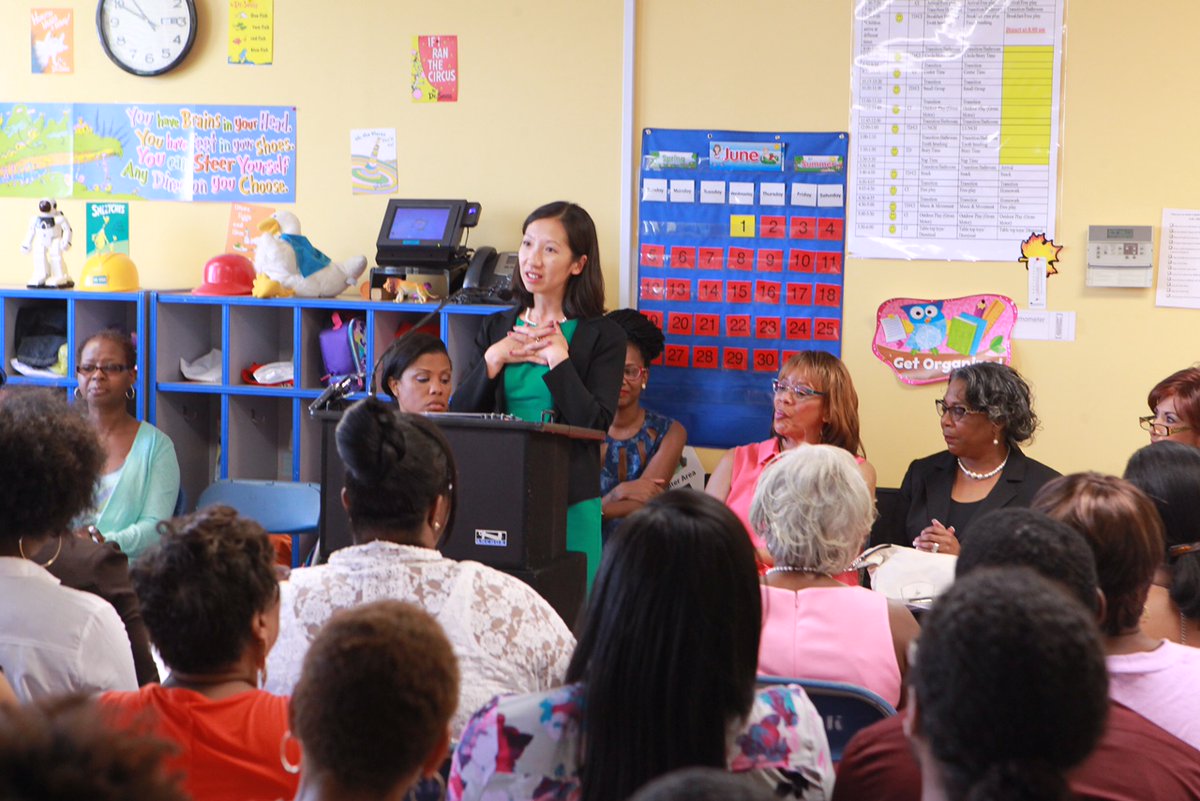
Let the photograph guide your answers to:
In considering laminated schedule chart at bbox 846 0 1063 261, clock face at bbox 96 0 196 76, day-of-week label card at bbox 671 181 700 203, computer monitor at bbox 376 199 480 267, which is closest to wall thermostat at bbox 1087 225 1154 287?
laminated schedule chart at bbox 846 0 1063 261

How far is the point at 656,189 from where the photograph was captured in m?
4.21

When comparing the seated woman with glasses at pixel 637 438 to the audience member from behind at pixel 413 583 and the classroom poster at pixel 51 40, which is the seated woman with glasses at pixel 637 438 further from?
the classroom poster at pixel 51 40

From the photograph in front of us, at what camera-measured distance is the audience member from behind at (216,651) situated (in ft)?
4.97

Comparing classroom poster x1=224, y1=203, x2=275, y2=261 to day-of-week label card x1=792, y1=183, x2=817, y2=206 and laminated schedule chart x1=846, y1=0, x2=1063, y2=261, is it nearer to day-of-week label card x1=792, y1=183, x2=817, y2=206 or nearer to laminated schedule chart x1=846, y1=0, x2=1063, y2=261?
day-of-week label card x1=792, y1=183, x2=817, y2=206

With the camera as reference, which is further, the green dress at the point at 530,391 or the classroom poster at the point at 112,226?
the classroom poster at the point at 112,226

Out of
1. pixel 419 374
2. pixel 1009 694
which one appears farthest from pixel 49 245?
pixel 1009 694

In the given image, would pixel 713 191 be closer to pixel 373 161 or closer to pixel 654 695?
pixel 373 161

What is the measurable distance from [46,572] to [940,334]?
9.75ft

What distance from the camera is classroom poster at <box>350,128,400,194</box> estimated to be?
440 centimetres

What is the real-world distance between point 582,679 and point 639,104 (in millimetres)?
3056

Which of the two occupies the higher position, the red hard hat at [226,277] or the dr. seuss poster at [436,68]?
the dr. seuss poster at [436,68]

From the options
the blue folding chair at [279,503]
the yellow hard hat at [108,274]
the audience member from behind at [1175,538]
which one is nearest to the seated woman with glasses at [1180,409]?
the audience member from behind at [1175,538]

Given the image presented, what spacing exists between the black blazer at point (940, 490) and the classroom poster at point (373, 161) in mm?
2089

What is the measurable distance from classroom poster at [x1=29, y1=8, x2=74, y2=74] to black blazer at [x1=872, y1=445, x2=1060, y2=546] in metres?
3.44
